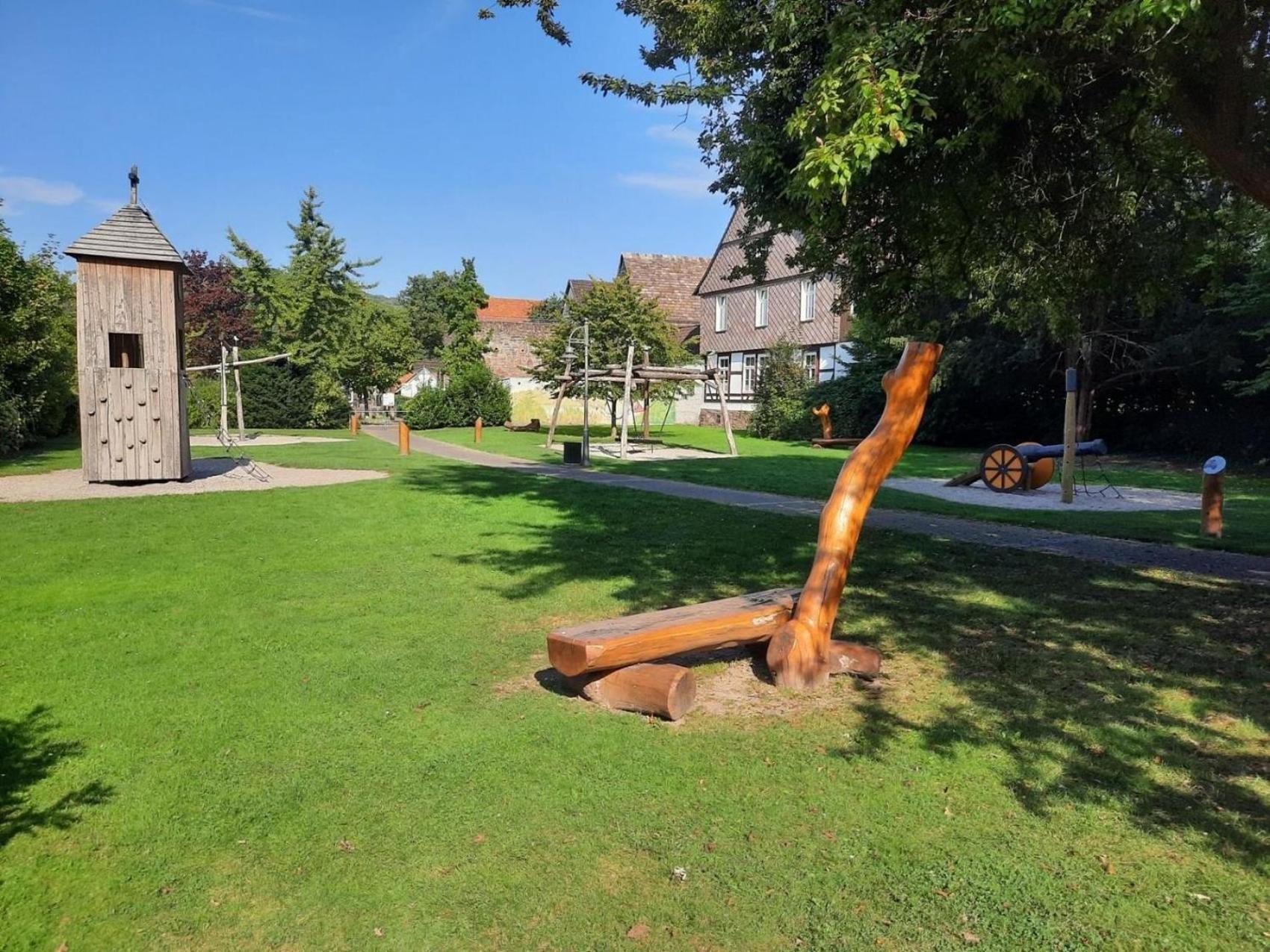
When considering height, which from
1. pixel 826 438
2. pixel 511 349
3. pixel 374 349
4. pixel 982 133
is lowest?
pixel 826 438

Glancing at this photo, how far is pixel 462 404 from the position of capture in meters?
43.0

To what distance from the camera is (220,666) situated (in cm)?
564

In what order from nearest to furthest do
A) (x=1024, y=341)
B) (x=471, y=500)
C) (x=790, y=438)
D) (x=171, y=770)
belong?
(x=171, y=770) → (x=471, y=500) → (x=1024, y=341) → (x=790, y=438)

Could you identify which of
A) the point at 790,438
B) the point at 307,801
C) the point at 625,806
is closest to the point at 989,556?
the point at 625,806

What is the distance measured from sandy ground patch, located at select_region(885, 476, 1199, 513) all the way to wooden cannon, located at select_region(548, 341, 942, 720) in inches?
341

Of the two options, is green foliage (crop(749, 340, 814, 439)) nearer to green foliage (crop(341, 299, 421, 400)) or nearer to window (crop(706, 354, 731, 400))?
window (crop(706, 354, 731, 400))

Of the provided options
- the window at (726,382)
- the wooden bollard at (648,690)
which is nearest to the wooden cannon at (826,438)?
the window at (726,382)

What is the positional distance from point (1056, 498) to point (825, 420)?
1546cm

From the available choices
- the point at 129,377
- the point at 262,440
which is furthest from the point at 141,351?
Result: the point at 262,440

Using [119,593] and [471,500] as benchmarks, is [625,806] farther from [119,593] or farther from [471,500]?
[471,500]

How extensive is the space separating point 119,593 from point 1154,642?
7817 mm

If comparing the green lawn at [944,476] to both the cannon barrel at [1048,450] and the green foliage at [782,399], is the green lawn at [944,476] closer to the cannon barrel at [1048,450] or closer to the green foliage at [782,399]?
the green foliage at [782,399]

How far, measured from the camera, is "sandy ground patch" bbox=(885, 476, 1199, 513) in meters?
14.0

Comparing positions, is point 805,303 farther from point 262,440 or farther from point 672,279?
point 262,440
